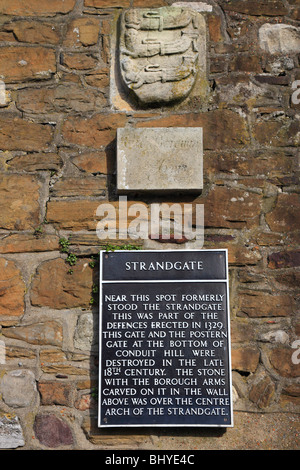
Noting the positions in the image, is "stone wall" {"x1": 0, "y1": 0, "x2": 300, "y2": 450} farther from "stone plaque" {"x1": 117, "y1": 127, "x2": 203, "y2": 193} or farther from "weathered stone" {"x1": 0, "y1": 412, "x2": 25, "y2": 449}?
"stone plaque" {"x1": 117, "y1": 127, "x2": 203, "y2": 193}

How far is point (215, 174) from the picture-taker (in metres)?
3.85

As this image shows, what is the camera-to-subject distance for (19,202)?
3857 millimetres

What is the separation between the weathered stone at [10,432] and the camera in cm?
355

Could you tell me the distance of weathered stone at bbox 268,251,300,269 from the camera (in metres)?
3.74

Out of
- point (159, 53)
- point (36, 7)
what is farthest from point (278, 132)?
point (36, 7)

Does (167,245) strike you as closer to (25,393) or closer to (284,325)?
(284,325)

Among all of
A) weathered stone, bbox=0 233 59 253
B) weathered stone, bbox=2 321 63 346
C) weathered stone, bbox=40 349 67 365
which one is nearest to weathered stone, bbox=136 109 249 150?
weathered stone, bbox=0 233 59 253

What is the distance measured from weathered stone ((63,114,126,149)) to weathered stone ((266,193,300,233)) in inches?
46.2

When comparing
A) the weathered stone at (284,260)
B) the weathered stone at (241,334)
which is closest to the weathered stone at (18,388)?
the weathered stone at (241,334)

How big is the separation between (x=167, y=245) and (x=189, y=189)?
39cm

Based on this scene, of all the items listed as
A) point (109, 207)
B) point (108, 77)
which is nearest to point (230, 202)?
point (109, 207)

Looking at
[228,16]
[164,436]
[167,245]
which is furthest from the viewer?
[228,16]

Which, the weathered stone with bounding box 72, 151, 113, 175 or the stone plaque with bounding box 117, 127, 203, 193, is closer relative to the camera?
the stone plaque with bounding box 117, 127, 203, 193

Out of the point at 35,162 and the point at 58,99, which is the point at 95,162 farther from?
the point at 58,99
